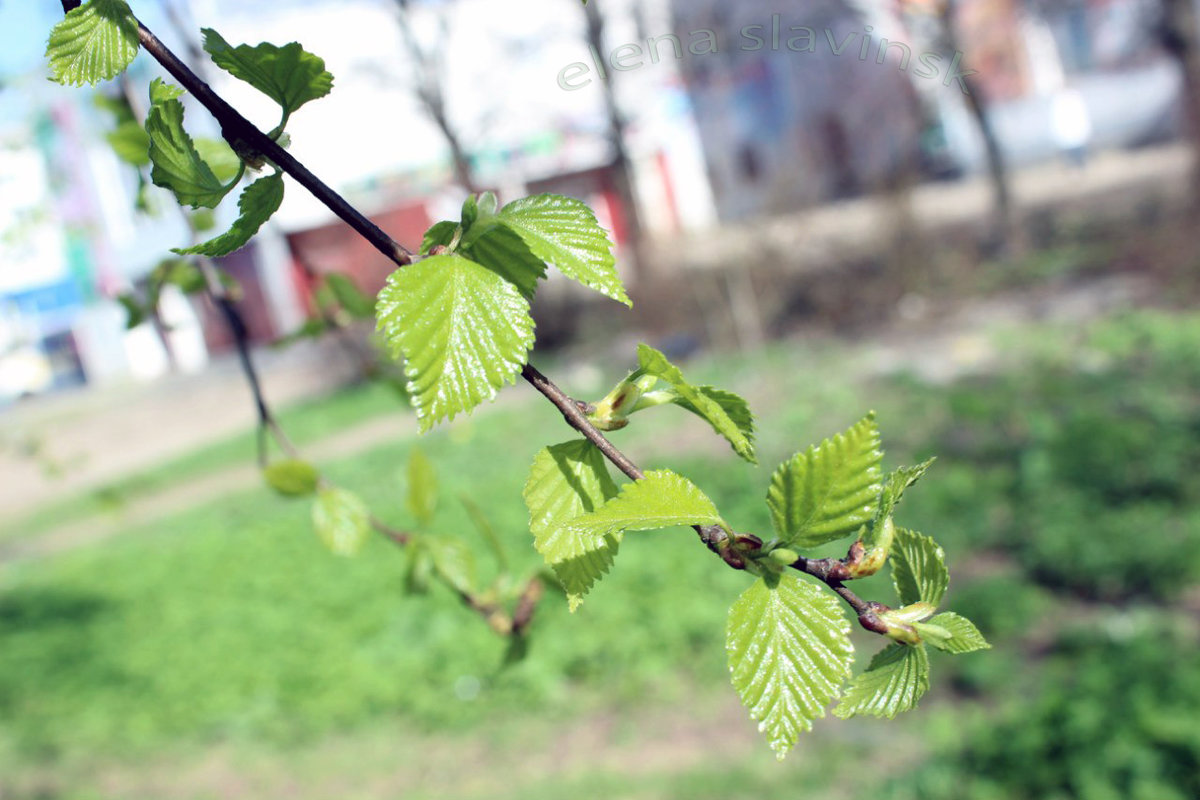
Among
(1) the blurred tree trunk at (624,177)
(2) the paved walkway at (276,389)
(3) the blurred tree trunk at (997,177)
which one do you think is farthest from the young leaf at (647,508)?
(1) the blurred tree trunk at (624,177)

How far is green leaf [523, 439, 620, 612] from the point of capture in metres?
0.48

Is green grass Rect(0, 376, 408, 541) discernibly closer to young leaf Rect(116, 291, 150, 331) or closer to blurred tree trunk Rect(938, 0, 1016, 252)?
blurred tree trunk Rect(938, 0, 1016, 252)

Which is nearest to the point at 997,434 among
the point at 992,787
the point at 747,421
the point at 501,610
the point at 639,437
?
the point at 639,437

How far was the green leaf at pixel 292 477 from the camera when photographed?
1.09 m

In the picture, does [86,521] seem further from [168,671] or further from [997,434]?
[997,434]

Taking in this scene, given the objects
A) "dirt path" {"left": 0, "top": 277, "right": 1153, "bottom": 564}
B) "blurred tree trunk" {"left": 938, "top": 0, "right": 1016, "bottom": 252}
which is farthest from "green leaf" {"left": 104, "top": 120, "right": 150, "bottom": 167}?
"blurred tree trunk" {"left": 938, "top": 0, "right": 1016, "bottom": 252}

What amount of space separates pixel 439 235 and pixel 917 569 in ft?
0.76

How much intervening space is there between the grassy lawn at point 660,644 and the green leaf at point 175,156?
194 cm

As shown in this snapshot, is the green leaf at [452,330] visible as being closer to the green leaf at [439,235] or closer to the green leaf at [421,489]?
the green leaf at [439,235]

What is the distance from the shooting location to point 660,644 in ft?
15.7

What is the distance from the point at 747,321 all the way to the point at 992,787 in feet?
23.0

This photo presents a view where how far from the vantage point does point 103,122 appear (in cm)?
313

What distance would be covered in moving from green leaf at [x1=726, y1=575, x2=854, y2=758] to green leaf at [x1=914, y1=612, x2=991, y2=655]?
36 millimetres

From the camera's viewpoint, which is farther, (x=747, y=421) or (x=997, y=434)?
(x=997, y=434)
